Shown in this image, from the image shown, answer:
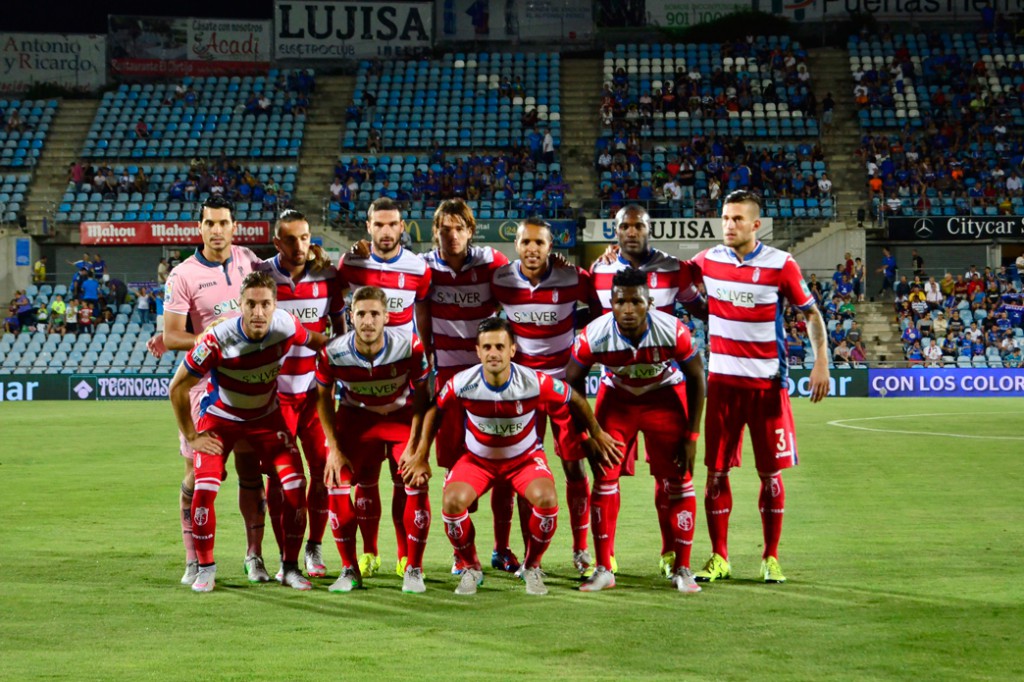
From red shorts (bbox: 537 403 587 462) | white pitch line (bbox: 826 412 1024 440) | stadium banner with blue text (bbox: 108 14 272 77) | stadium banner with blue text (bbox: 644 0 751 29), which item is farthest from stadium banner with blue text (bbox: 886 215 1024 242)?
red shorts (bbox: 537 403 587 462)

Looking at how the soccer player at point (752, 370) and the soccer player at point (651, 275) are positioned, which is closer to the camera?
the soccer player at point (752, 370)

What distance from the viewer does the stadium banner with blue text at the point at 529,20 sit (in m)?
45.1

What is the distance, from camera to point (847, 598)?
276 inches

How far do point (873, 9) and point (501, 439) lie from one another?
41794mm

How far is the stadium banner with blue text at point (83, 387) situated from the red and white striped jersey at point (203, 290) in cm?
2350

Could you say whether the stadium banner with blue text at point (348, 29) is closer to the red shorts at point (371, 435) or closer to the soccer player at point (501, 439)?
the red shorts at point (371, 435)

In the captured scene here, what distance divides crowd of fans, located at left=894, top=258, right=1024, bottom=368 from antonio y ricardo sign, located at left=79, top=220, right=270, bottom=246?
17.7 metres

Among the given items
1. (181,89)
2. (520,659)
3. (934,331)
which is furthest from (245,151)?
(520,659)

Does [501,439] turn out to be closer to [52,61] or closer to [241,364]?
[241,364]

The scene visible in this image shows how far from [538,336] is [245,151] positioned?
33.3 meters

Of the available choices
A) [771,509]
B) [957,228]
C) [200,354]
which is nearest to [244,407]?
[200,354]

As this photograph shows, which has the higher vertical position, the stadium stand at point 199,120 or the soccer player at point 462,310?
the stadium stand at point 199,120

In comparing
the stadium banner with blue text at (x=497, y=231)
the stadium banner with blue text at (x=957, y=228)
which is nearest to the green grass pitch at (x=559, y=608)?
the stadium banner with blue text at (x=497, y=231)

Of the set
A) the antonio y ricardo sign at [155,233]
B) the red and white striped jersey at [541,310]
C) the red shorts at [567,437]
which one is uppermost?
the antonio y ricardo sign at [155,233]
